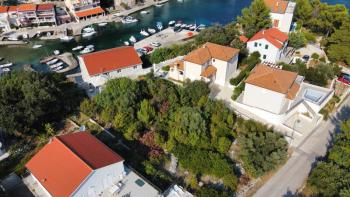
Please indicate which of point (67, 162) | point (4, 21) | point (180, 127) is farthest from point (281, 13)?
point (4, 21)

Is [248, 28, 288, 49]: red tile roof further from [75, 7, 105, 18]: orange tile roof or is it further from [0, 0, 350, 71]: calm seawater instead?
[75, 7, 105, 18]: orange tile roof

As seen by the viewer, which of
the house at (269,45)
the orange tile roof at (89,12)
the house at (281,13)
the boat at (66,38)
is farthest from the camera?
the orange tile roof at (89,12)

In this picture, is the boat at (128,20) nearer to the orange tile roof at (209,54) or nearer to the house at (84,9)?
the house at (84,9)

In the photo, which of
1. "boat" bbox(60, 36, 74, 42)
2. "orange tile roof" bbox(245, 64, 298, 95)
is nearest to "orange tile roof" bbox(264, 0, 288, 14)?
"orange tile roof" bbox(245, 64, 298, 95)

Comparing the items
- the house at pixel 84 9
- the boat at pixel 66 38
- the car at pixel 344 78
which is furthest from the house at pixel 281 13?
the house at pixel 84 9

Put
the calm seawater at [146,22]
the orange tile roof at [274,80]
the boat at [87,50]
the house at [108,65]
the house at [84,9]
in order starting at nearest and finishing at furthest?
1. the orange tile roof at [274,80]
2. the house at [108,65]
3. the boat at [87,50]
4. the calm seawater at [146,22]
5. the house at [84,9]

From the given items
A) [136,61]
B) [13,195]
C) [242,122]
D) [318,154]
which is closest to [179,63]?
[136,61]
